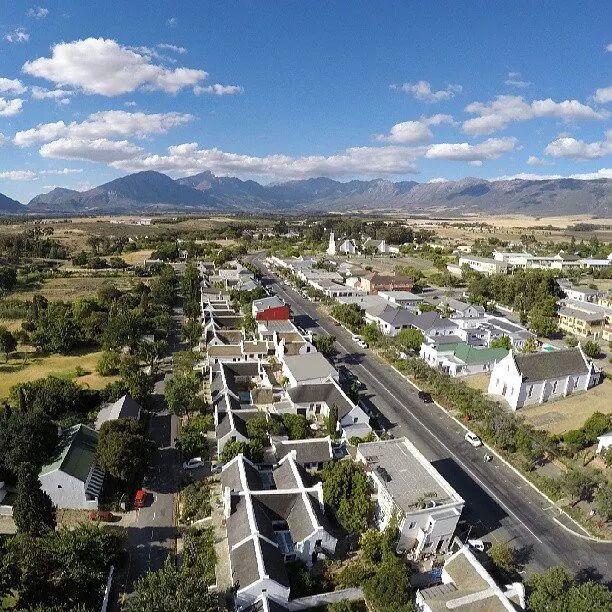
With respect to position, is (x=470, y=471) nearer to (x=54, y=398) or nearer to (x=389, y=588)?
(x=389, y=588)

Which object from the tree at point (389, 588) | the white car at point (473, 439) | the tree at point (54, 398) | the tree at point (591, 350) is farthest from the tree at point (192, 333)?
the tree at point (591, 350)

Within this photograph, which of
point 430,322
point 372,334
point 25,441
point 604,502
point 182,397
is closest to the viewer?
point 604,502

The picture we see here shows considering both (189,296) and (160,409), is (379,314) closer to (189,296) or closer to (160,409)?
(189,296)

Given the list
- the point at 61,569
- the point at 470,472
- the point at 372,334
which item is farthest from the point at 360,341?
the point at 61,569

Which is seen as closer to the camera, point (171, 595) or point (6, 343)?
point (171, 595)

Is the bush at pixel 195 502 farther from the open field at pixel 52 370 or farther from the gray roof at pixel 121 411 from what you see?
the open field at pixel 52 370

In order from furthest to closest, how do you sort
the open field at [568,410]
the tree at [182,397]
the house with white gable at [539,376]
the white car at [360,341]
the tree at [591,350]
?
the white car at [360,341] → the tree at [591,350] → the house with white gable at [539,376] → the open field at [568,410] → the tree at [182,397]
